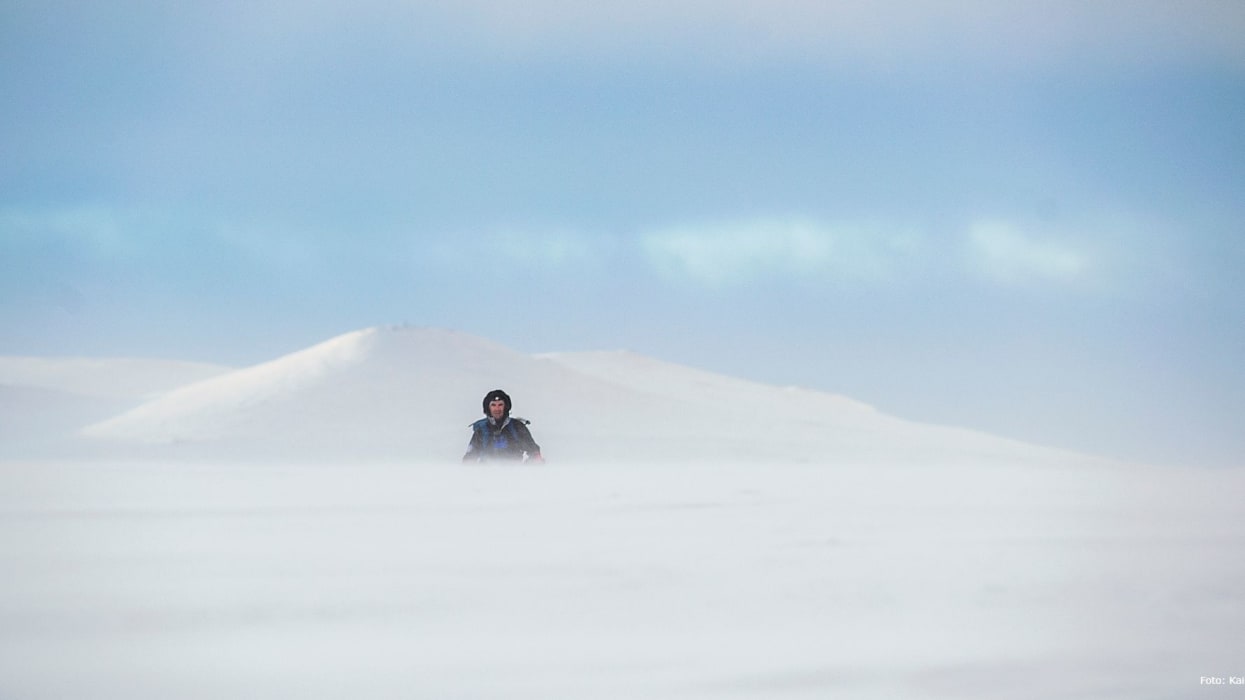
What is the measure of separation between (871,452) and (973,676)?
1333 cm

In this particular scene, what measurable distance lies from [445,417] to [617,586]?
12239 mm

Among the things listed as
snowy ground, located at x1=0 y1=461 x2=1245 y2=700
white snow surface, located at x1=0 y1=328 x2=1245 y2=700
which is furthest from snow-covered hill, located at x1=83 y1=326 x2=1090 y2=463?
snowy ground, located at x1=0 y1=461 x2=1245 y2=700

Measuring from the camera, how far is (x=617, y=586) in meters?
3.17

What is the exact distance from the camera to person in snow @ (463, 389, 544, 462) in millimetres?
6934

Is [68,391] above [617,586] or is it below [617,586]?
above

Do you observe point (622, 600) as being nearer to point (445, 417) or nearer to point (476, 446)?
point (476, 446)

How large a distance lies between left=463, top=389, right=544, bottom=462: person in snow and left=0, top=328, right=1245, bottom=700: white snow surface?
0.54ft

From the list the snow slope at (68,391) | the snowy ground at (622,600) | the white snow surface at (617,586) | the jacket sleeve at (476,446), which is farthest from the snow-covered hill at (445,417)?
the snowy ground at (622,600)

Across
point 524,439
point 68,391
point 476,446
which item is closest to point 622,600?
point 524,439

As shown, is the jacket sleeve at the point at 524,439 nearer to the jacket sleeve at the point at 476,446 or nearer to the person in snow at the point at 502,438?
the person in snow at the point at 502,438

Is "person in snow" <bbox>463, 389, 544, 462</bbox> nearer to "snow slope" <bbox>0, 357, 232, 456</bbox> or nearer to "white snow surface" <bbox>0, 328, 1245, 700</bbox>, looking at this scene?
"white snow surface" <bbox>0, 328, 1245, 700</bbox>

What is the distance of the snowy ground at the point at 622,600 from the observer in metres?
2.45

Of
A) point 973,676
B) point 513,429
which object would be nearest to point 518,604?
point 973,676

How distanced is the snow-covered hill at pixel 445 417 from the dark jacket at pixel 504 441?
6474 millimetres
